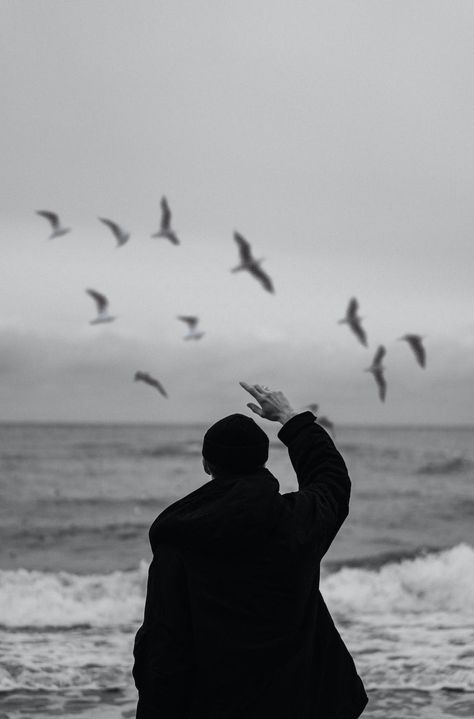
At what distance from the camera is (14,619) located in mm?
10602

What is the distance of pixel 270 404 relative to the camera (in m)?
2.71

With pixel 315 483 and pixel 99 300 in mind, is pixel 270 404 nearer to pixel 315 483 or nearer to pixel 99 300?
pixel 315 483

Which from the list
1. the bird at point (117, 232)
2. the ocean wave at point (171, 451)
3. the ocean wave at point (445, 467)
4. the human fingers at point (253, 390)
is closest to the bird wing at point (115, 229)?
the bird at point (117, 232)

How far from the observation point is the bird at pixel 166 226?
971 centimetres

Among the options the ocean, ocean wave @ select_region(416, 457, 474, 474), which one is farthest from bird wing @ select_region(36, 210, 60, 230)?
ocean wave @ select_region(416, 457, 474, 474)

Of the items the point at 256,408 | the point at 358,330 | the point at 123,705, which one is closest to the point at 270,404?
the point at 256,408

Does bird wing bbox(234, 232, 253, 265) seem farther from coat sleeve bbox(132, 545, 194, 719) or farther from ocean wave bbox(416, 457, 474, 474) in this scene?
ocean wave bbox(416, 457, 474, 474)

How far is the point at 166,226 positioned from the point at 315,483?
7.63 m

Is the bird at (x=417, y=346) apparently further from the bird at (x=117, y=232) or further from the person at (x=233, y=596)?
the person at (x=233, y=596)

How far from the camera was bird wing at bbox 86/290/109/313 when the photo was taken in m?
10.5

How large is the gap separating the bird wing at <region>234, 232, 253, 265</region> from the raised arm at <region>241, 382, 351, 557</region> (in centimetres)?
606

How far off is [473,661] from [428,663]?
0.37 m

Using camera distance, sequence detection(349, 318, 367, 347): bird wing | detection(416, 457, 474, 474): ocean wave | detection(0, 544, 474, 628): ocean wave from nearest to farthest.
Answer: detection(349, 318, 367, 347): bird wing < detection(0, 544, 474, 628): ocean wave < detection(416, 457, 474, 474): ocean wave

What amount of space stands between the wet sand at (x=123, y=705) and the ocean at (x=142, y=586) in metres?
0.01
